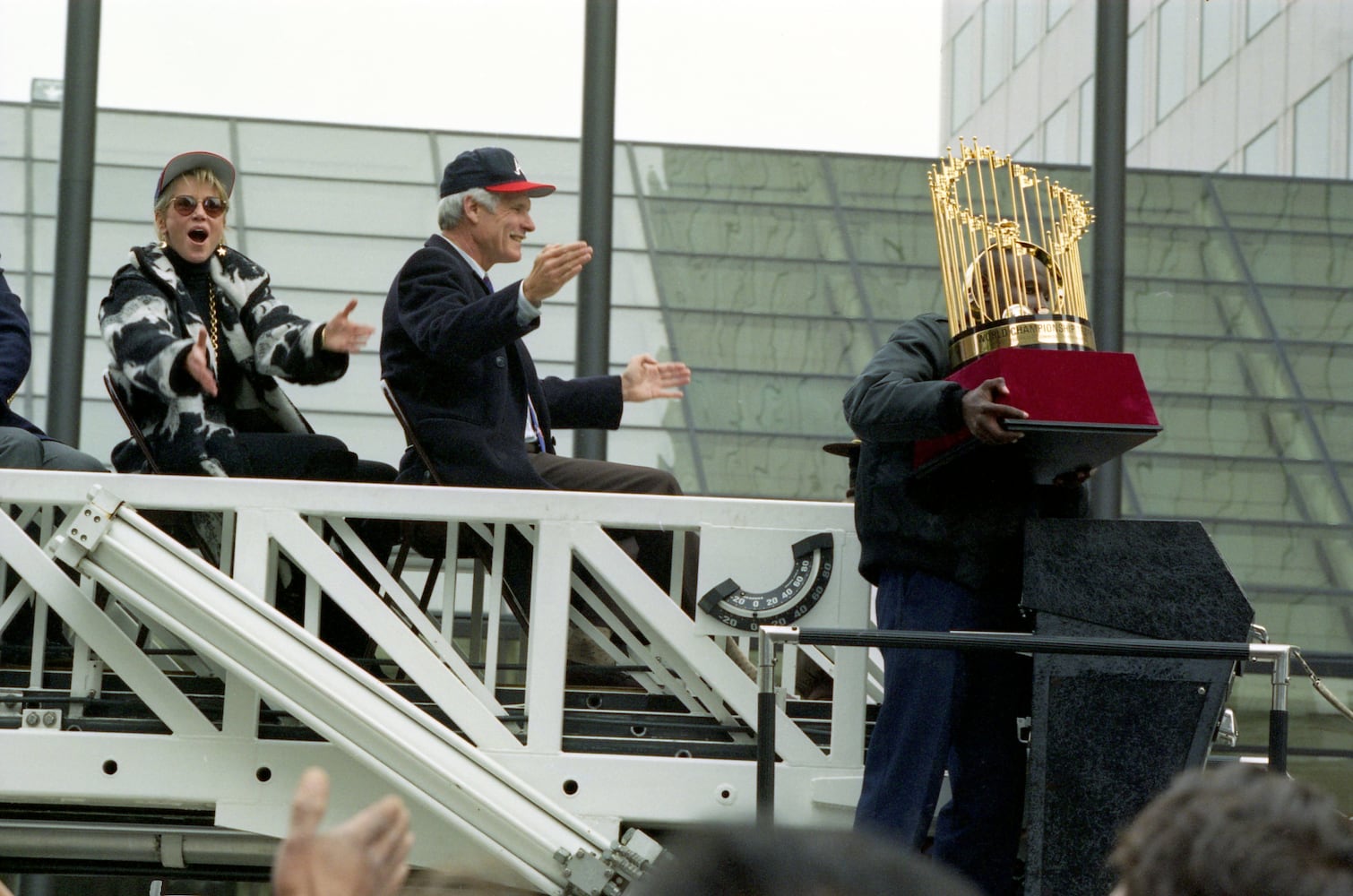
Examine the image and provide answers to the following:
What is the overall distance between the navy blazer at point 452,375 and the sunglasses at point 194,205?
1.74 ft

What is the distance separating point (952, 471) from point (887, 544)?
0.78 ft

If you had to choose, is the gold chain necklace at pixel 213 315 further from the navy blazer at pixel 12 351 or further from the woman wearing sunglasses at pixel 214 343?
the navy blazer at pixel 12 351

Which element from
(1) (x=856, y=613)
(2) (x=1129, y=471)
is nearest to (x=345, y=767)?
(1) (x=856, y=613)

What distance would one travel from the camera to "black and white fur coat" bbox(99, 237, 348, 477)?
17.0 ft

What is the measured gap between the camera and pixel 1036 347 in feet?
15.6

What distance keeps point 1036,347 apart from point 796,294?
3797 mm

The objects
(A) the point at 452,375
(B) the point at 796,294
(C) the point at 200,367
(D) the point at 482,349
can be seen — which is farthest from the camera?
(B) the point at 796,294

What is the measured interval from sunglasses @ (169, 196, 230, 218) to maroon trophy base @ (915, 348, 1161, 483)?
7.13 feet

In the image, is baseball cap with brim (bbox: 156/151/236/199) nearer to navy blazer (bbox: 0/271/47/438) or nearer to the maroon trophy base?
navy blazer (bbox: 0/271/47/438)

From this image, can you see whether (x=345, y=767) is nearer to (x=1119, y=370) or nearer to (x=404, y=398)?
(x=404, y=398)

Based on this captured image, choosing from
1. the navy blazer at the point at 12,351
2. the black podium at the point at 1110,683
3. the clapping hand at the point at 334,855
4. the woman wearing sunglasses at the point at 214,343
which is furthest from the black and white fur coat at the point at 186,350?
the clapping hand at the point at 334,855

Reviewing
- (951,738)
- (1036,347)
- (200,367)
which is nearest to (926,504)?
(1036,347)

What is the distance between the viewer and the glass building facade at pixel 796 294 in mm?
8164

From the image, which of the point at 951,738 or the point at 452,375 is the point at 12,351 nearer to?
the point at 452,375
